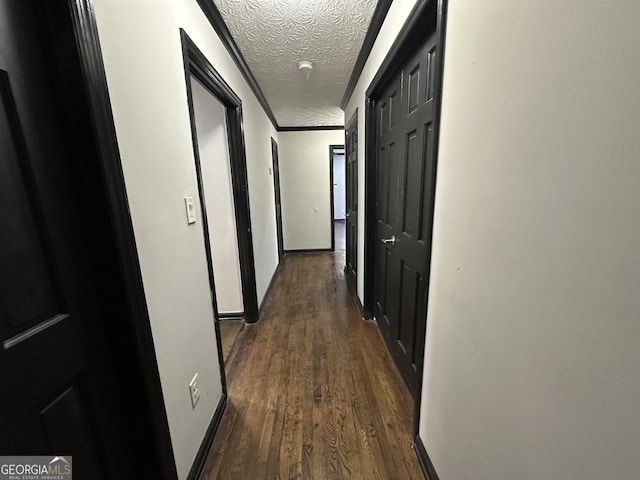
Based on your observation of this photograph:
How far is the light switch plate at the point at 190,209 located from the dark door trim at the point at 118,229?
1.31 feet

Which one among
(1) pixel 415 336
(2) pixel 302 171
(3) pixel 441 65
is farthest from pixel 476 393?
(2) pixel 302 171

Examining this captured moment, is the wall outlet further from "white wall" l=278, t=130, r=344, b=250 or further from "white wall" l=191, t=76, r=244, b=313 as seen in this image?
"white wall" l=278, t=130, r=344, b=250

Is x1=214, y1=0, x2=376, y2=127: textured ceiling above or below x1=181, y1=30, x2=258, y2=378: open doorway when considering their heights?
above

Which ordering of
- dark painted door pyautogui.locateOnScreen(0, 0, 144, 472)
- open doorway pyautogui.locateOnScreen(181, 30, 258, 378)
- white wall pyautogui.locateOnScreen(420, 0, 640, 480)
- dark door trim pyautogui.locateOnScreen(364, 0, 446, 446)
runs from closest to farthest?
white wall pyautogui.locateOnScreen(420, 0, 640, 480) → dark painted door pyautogui.locateOnScreen(0, 0, 144, 472) → dark door trim pyautogui.locateOnScreen(364, 0, 446, 446) → open doorway pyautogui.locateOnScreen(181, 30, 258, 378)

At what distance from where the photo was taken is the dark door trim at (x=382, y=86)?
0.96 metres

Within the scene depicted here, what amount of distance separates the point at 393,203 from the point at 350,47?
1.32 m

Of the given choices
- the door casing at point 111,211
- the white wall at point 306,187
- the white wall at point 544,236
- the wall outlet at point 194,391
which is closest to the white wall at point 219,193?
the wall outlet at point 194,391

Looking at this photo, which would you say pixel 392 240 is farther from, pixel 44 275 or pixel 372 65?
pixel 44 275

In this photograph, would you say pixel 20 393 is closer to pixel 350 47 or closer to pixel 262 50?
pixel 262 50

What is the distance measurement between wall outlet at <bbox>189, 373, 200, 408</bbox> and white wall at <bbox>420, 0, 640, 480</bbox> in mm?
1117

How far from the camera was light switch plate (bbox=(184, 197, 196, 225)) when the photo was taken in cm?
118

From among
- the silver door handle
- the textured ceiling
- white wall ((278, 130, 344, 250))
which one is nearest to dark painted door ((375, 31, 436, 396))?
the silver door handle

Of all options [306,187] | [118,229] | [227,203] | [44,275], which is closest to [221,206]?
[227,203]

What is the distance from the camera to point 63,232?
69 centimetres
